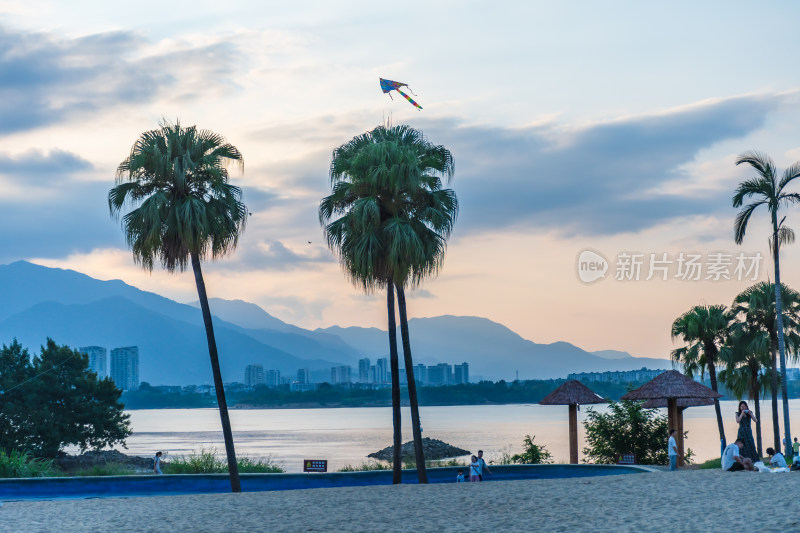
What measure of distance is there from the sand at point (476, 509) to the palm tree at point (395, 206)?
200 inches

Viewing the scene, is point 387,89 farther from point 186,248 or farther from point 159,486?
point 159,486

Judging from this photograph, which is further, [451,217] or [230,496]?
[451,217]

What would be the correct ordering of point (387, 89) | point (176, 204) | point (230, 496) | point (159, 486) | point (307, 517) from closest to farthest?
point (307, 517), point (230, 496), point (176, 204), point (159, 486), point (387, 89)

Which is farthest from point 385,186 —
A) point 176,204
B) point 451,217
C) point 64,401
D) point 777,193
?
point 64,401

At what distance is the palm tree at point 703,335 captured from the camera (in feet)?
152

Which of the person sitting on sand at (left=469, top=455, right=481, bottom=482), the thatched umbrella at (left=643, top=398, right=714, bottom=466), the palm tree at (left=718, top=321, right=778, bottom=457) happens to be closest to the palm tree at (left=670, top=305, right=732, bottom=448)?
the palm tree at (left=718, top=321, right=778, bottom=457)

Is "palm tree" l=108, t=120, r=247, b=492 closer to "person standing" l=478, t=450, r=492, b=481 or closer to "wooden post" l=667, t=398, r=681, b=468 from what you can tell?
"person standing" l=478, t=450, r=492, b=481

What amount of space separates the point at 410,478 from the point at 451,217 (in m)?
8.73

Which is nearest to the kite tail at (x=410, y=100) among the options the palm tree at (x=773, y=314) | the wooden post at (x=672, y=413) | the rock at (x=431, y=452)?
the wooden post at (x=672, y=413)

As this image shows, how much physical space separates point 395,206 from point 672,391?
13.3 meters

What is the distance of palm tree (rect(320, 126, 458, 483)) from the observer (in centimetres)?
2342

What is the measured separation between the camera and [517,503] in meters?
17.0

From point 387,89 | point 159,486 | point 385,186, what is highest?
point 387,89

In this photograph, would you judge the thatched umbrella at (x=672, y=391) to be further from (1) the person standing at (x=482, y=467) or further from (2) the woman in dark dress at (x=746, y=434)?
(2) the woman in dark dress at (x=746, y=434)
